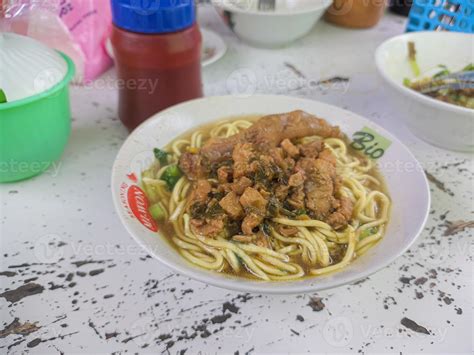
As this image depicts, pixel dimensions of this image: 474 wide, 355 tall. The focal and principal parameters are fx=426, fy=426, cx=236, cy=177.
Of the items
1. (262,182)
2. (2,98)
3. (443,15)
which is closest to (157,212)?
(262,182)

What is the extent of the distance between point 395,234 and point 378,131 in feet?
1.70

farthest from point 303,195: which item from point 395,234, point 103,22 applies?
point 103,22

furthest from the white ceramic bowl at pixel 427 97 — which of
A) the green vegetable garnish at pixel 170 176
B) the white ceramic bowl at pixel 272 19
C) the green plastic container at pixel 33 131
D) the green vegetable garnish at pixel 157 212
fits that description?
the green plastic container at pixel 33 131

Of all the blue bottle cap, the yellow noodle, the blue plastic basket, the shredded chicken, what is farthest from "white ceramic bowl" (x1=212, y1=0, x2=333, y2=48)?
the yellow noodle

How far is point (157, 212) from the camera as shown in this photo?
1396 millimetres

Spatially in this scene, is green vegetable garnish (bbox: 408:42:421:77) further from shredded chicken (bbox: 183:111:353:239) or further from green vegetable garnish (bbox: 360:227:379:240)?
green vegetable garnish (bbox: 360:227:379:240)

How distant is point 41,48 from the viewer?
1.52 metres

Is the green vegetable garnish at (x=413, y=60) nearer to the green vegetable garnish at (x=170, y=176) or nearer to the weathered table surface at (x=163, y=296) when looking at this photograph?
the weathered table surface at (x=163, y=296)

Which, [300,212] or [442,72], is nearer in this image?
[300,212]

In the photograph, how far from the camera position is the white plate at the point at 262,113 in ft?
3.49

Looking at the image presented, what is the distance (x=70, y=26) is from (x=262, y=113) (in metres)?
0.96

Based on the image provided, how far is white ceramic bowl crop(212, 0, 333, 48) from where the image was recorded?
2.36m

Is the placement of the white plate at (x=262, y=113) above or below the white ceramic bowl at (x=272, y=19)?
below

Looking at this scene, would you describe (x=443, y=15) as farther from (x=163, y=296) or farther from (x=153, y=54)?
(x=163, y=296)
